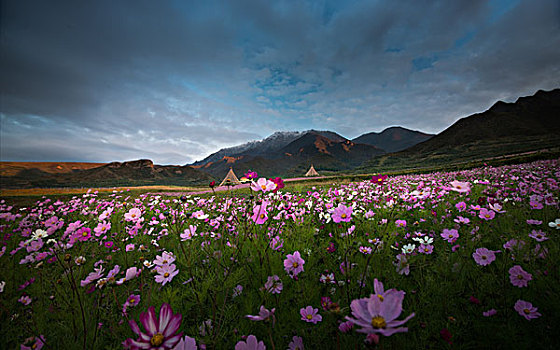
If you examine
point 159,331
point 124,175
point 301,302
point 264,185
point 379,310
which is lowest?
point 301,302

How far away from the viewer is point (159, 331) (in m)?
0.75

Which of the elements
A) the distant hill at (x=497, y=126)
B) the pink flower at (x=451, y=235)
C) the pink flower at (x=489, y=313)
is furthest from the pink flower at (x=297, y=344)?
the distant hill at (x=497, y=126)

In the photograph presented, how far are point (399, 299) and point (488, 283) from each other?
138cm

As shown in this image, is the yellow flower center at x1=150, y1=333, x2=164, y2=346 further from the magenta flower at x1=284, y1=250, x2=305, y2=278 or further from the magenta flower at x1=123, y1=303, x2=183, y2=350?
the magenta flower at x1=284, y1=250, x2=305, y2=278

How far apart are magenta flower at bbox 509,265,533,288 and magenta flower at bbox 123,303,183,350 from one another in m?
1.93

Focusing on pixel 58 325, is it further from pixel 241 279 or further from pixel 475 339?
pixel 475 339

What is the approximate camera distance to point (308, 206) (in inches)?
141

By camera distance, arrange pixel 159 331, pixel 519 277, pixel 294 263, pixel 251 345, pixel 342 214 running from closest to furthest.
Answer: pixel 159 331, pixel 251 345, pixel 519 277, pixel 294 263, pixel 342 214

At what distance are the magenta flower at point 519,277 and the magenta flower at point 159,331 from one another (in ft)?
6.33

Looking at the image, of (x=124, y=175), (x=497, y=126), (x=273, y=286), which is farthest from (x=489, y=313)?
(x=497, y=126)

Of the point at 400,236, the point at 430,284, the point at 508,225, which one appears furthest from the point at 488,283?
the point at 508,225

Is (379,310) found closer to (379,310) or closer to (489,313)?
(379,310)

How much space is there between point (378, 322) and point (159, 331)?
2.49ft

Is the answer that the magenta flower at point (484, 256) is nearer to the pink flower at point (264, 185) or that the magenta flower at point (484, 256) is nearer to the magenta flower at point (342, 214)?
the magenta flower at point (342, 214)
